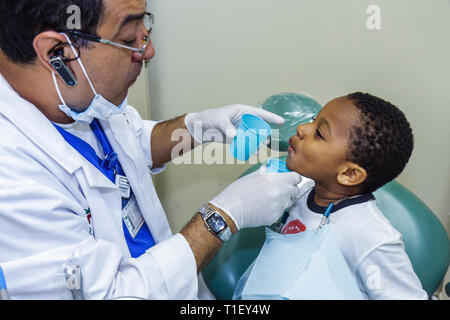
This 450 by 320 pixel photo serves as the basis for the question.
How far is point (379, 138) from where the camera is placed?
988 millimetres

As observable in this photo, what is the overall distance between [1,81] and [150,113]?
972 mm

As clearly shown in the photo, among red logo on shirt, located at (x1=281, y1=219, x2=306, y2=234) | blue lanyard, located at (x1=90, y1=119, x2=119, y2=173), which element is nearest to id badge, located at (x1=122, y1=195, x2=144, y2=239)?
blue lanyard, located at (x1=90, y1=119, x2=119, y2=173)

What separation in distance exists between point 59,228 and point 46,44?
1.41ft

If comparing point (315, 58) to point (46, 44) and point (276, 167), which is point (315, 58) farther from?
point (46, 44)

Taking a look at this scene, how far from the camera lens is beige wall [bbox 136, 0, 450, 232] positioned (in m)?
1.57

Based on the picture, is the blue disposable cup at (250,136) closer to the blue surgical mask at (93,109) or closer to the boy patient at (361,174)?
the boy patient at (361,174)

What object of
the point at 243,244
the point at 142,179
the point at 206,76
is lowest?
the point at 243,244

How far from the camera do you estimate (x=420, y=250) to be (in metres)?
1.20

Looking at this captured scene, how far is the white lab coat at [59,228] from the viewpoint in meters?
→ 0.81

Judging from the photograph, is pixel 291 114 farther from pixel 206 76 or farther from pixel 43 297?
pixel 43 297

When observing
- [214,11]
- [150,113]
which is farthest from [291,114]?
[150,113]

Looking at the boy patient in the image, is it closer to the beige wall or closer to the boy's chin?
the boy's chin

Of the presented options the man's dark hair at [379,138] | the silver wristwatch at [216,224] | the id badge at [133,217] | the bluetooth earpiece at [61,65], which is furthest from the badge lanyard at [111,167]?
the man's dark hair at [379,138]

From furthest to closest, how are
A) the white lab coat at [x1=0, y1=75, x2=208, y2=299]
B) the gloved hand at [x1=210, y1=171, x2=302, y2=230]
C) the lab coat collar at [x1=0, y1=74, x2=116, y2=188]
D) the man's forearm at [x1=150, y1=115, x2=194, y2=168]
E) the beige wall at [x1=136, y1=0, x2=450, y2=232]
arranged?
the beige wall at [x1=136, y1=0, x2=450, y2=232] < the man's forearm at [x1=150, y1=115, x2=194, y2=168] < the gloved hand at [x1=210, y1=171, x2=302, y2=230] < the lab coat collar at [x1=0, y1=74, x2=116, y2=188] < the white lab coat at [x1=0, y1=75, x2=208, y2=299]
